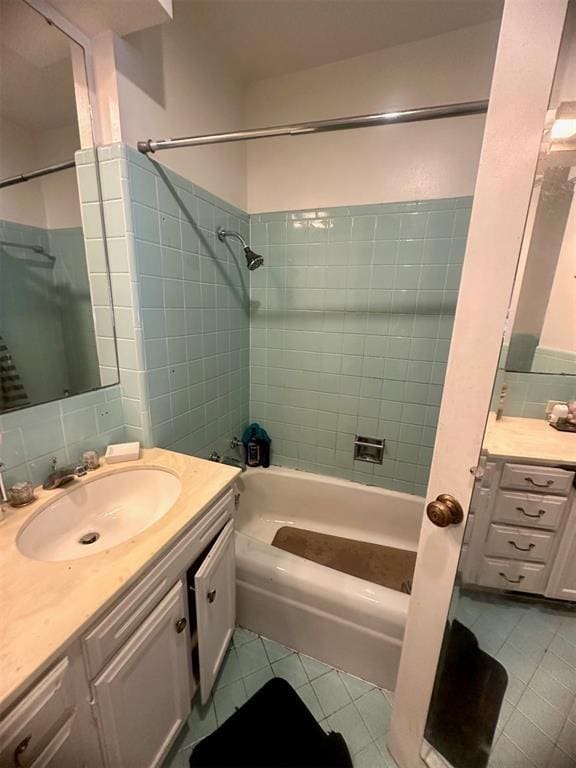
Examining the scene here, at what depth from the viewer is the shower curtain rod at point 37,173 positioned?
2.90 ft

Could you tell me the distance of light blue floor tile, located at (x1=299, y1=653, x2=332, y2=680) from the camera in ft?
3.87

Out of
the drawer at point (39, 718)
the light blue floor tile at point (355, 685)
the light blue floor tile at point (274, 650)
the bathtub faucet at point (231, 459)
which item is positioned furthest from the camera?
the bathtub faucet at point (231, 459)

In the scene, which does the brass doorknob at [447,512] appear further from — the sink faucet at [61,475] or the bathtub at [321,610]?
the sink faucet at [61,475]

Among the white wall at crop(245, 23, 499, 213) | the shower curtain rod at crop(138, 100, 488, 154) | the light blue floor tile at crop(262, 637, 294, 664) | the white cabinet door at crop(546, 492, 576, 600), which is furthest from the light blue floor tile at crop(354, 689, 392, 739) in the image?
the white wall at crop(245, 23, 499, 213)

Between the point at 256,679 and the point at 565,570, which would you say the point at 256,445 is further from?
the point at 565,570

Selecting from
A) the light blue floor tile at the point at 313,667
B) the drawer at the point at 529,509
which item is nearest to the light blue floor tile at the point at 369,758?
the light blue floor tile at the point at 313,667

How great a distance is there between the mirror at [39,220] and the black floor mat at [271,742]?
1.24 metres

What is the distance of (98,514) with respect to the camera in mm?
971

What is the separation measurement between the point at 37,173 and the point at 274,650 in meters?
1.96

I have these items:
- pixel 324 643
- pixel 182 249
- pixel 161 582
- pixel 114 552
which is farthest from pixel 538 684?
pixel 182 249

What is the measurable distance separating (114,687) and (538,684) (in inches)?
50.9

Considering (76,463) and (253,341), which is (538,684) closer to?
(76,463)

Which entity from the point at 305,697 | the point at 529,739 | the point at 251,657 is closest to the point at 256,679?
the point at 251,657

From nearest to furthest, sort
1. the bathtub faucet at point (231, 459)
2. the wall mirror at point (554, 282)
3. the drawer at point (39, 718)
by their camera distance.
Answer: the drawer at point (39, 718) < the wall mirror at point (554, 282) < the bathtub faucet at point (231, 459)
